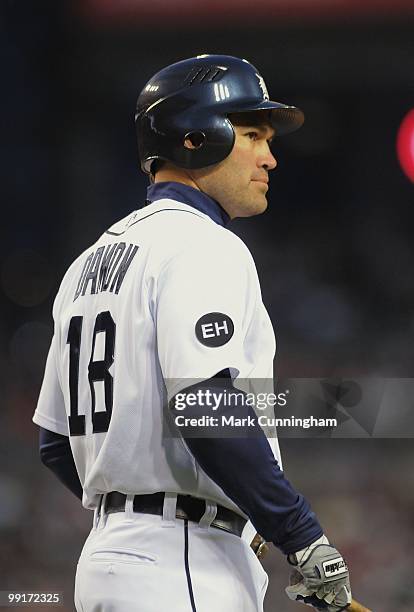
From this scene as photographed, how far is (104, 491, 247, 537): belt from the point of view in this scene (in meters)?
1.30

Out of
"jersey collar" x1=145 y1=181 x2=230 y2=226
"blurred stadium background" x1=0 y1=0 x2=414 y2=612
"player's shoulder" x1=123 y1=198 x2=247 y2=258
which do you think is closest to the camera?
"player's shoulder" x1=123 y1=198 x2=247 y2=258

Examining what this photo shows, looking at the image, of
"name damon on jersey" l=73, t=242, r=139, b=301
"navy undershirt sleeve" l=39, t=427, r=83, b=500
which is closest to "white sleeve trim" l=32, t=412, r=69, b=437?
"navy undershirt sleeve" l=39, t=427, r=83, b=500

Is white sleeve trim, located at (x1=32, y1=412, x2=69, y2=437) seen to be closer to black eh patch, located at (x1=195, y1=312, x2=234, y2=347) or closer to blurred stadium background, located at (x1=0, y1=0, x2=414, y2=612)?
black eh patch, located at (x1=195, y1=312, x2=234, y2=347)

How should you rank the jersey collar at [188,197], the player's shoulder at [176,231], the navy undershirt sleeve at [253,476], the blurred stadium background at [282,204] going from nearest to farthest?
the navy undershirt sleeve at [253,476] → the player's shoulder at [176,231] → the jersey collar at [188,197] → the blurred stadium background at [282,204]

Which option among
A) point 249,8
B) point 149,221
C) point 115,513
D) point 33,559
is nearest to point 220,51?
point 249,8

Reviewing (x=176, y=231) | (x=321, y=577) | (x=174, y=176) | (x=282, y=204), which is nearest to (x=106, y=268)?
(x=176, y=231)

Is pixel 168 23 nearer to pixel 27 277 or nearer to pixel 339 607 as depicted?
pixel 27 277

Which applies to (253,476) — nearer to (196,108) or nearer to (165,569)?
(165,569)

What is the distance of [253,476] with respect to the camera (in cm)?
122

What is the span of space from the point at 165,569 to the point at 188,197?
58 cm

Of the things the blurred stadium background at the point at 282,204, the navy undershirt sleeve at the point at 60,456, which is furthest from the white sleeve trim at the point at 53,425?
the blurred stadium background at the point at 282,204

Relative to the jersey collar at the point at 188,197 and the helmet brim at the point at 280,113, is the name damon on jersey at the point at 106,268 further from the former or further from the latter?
the helmet brim at the point at 280,113

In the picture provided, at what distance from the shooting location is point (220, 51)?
12.1 ft

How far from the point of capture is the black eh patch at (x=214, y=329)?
124 cm
